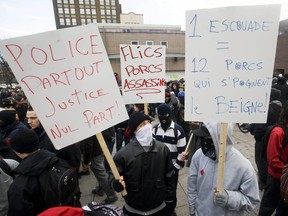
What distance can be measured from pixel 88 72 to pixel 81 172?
11.9 feet

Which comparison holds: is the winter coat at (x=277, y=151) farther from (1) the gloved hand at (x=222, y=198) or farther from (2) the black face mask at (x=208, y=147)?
(1) the gloved hand at (x=222, y=198)

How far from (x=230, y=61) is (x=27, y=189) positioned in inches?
73.2

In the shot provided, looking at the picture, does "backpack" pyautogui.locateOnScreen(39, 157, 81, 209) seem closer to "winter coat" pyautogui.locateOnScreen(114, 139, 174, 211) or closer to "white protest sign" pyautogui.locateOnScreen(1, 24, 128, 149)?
"white protest sign" pyautogui.locateOnScreen(1, 24, 128, 149)

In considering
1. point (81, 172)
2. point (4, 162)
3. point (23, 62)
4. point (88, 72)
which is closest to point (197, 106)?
point (88, 72)

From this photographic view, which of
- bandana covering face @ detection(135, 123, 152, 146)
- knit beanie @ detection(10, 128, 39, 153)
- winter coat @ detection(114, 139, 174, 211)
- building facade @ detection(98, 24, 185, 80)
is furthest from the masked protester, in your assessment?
building facade @ detection(98, 24, 185, 80)

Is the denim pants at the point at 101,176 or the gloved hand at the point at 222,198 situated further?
the denim pants at the point at 101,176

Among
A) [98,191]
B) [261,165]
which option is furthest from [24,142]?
[261,165]

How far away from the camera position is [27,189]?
5.19 feet

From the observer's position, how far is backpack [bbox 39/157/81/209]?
1.63 m

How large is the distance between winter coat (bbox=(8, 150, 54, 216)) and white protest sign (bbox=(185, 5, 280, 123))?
1.35m

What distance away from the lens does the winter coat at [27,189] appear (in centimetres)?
155

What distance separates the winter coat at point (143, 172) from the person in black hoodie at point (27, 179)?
73 cm

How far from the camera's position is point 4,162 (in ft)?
6.88

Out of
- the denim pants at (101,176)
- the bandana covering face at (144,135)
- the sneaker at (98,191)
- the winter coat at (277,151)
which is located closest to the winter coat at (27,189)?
the bandana covering face at (144,135)
